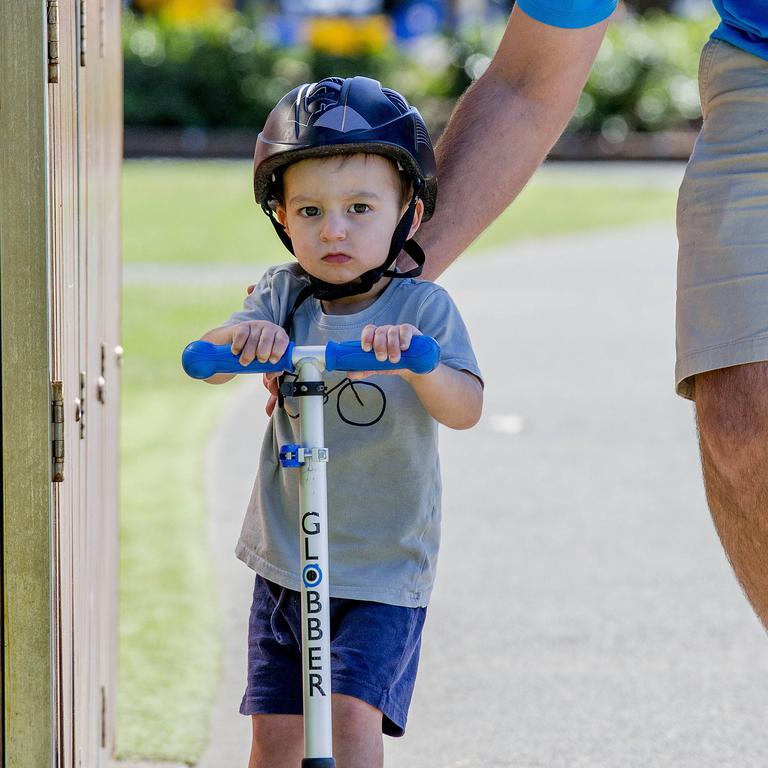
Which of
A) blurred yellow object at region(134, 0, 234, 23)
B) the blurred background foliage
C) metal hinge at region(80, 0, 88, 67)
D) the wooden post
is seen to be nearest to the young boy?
the wooden post

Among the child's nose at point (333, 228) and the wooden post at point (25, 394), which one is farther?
the child's nose at point (333, 228)

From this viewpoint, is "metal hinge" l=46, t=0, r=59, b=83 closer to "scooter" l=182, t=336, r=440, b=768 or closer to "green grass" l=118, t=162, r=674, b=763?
"scooter" l=182, t=336, r=440, b=768

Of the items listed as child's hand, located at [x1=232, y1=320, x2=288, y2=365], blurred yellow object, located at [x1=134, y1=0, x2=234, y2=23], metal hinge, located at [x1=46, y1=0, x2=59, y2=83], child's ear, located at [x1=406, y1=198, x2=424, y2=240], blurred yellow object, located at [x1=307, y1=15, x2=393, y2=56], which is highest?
blurred yellow object, located at [x1=134, y1=0, x2=234, y2=23]

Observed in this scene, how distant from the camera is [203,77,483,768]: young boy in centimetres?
259

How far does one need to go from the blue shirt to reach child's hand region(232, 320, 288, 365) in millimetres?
1157

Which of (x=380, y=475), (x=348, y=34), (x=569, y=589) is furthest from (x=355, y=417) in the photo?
(x=348, y=34)

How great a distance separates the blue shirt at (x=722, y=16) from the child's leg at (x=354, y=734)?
1.45 meters

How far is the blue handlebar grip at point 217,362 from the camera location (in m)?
2.36

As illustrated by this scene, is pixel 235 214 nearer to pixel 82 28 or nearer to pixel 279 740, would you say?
pixel 82 28

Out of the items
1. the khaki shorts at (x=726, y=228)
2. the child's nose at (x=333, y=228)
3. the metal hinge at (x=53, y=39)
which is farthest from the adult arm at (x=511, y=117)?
the metal hinge at (x=53, y=39)

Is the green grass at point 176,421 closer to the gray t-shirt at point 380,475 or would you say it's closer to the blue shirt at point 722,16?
the gray t-shirt at point 380,475

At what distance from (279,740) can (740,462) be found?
101 cm

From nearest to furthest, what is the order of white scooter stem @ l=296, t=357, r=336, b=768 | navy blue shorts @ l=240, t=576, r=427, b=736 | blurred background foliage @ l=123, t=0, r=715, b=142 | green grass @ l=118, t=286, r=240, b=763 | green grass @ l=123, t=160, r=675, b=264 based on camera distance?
white scooter stem @ l=296, t=357, r=336, b=768
navy blue shorts @ l=240, t=576, r=427, b=736
green grass @ l=118, t=286, r=240, b=763
green grass @ l=123, t=160, r=675, b=264
blurred background foliage @ l=123, t=0, r=715, b=142

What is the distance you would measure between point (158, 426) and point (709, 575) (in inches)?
150
